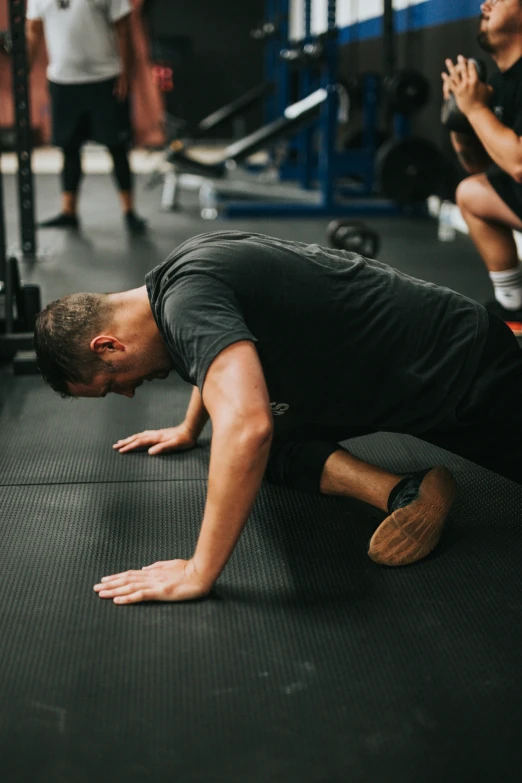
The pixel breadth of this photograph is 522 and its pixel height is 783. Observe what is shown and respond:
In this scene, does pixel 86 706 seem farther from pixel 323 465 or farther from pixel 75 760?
pixel 323 465

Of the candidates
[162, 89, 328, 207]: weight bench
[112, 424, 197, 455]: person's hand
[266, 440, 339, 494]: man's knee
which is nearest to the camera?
[266, 440, 339, 494]: man's knee

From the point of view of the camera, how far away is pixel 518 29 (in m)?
2.61

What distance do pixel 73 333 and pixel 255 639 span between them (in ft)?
→ 1.95

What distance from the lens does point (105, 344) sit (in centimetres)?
146

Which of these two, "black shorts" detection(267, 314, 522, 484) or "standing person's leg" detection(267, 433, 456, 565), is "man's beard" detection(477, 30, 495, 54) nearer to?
"black shorts" detection(267, 314, 522, 484)

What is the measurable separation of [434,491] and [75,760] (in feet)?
2.68

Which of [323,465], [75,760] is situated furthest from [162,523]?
[75,760]

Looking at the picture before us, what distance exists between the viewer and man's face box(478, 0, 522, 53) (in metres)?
2.57

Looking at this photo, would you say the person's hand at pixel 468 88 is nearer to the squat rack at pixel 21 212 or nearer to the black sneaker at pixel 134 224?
the squat rack at pixel 21 212

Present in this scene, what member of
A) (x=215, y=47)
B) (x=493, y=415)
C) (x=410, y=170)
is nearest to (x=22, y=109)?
(x=410, y=170)

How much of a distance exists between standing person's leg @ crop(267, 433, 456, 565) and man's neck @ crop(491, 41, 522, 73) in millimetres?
1524

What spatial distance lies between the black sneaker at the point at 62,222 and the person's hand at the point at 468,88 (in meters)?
3.14

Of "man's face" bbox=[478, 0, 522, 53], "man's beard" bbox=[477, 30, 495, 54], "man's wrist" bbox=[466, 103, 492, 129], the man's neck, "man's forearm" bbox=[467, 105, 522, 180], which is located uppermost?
"man's face" bbox=[478, 0, 522, 53]

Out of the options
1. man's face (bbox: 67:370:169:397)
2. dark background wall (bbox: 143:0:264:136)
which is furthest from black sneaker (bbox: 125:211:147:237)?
dark background wall (bbox: 143:0:264:136)
